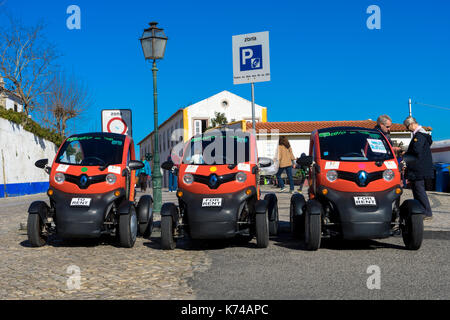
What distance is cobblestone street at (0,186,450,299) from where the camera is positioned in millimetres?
4766

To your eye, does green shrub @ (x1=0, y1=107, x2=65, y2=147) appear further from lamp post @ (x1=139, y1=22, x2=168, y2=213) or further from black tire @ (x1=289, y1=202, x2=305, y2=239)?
black tire @ (x1=289, y1=202, x2=305, y2=239)

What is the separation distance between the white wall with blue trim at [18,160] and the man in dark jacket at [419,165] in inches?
831

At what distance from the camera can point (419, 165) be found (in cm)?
916

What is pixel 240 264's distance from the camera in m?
6.12

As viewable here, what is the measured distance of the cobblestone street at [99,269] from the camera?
4766 millimetres

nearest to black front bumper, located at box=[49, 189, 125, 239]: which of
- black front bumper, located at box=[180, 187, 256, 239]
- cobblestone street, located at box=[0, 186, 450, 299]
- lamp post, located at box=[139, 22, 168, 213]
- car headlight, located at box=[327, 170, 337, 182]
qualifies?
cobblestone street, located at box=[0, 186, 450, 299]

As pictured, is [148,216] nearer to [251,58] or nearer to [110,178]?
[110,178]

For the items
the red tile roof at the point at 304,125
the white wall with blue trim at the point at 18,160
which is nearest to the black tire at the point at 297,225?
the white wall with blue trim at the point at 18,160

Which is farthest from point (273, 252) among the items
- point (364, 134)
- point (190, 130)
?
point (190, 130)

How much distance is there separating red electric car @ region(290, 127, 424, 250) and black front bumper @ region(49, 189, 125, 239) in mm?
2769

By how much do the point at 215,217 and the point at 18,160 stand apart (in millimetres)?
25486

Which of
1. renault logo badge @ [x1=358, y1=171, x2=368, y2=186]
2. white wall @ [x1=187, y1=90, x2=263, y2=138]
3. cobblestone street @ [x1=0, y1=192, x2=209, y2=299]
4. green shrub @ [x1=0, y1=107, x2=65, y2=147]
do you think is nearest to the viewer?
cobblestone street @ [x1=0, y1=192, x2=209, y2=299]

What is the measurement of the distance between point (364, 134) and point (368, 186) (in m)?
0.94

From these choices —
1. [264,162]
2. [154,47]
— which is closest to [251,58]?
[154,47]
